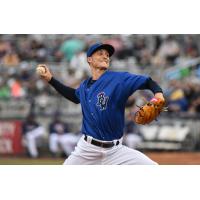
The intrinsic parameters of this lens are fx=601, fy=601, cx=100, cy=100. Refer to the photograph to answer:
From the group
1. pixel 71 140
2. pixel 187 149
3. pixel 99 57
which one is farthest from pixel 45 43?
pixel 99 57

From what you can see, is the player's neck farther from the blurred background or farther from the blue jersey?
the blurred background

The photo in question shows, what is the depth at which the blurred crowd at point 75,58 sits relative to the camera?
50.3 ft

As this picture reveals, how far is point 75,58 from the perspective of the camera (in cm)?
1573

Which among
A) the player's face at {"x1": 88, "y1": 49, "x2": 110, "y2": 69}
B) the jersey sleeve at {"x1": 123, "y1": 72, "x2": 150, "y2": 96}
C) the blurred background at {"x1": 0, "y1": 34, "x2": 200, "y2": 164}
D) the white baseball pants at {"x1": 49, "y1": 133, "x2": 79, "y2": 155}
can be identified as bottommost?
the white baseball pants at {"x1": 49, "y1": 133, "x2": 79, "y2": 155}

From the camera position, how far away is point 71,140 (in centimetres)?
1469

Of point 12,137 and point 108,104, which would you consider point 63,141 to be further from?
point 108,104

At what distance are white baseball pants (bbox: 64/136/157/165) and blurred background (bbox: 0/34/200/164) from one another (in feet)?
23.0

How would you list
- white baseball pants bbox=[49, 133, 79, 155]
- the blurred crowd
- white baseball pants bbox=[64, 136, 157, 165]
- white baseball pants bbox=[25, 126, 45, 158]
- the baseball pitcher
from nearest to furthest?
the baseball pitcher, white baseball pants bbox=[64, 136, 157, 165], white baseball pants bbox=[49, 133, 79, 155], white baseball pants bbox=[25, 126, 45, 158], the blurred crowd

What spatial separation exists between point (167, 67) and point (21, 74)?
3804mm

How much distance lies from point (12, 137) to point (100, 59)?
8.65 meters

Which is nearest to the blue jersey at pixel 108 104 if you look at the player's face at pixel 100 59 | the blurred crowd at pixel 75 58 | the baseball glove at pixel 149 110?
the player's face at pixel 100 59

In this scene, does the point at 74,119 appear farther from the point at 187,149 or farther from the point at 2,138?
the point at 187,149

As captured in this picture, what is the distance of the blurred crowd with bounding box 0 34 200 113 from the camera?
1534cm

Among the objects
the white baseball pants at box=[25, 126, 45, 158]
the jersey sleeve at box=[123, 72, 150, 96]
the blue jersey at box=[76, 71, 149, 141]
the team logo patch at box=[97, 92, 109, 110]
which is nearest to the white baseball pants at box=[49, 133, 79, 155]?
Result: the white baseball pants at box=[25, 126, 45, 158]
